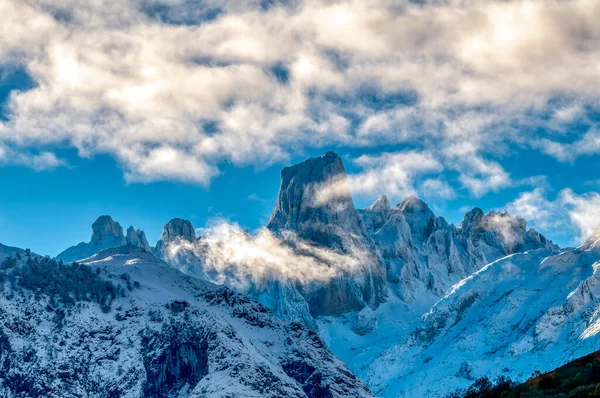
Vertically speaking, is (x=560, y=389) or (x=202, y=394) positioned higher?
(x=202, y=394)

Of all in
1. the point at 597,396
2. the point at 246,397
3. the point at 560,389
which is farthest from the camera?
the point at 246,397

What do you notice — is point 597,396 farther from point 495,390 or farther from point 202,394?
point 202,394

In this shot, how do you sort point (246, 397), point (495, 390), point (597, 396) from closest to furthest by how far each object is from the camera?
1. point (597, 396)
2. point (495, 390)
3. point (246, 397)

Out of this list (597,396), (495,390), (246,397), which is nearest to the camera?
(597,396)

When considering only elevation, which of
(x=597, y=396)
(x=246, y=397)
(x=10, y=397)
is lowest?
(x=597, y=396)

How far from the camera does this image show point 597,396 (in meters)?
40.5

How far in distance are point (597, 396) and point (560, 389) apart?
24.0ft

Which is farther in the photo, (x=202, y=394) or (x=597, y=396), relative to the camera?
(x=202, y=394)

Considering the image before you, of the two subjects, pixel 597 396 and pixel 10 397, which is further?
pixel 10 397

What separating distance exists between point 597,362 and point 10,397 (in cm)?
18346

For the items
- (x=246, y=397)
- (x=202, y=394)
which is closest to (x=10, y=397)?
(x=202, y=394)

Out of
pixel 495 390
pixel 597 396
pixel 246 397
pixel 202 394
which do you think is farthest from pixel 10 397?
pixel 597 396

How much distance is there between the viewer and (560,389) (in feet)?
156

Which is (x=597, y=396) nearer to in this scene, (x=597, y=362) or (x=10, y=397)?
(x=597, y=362)
